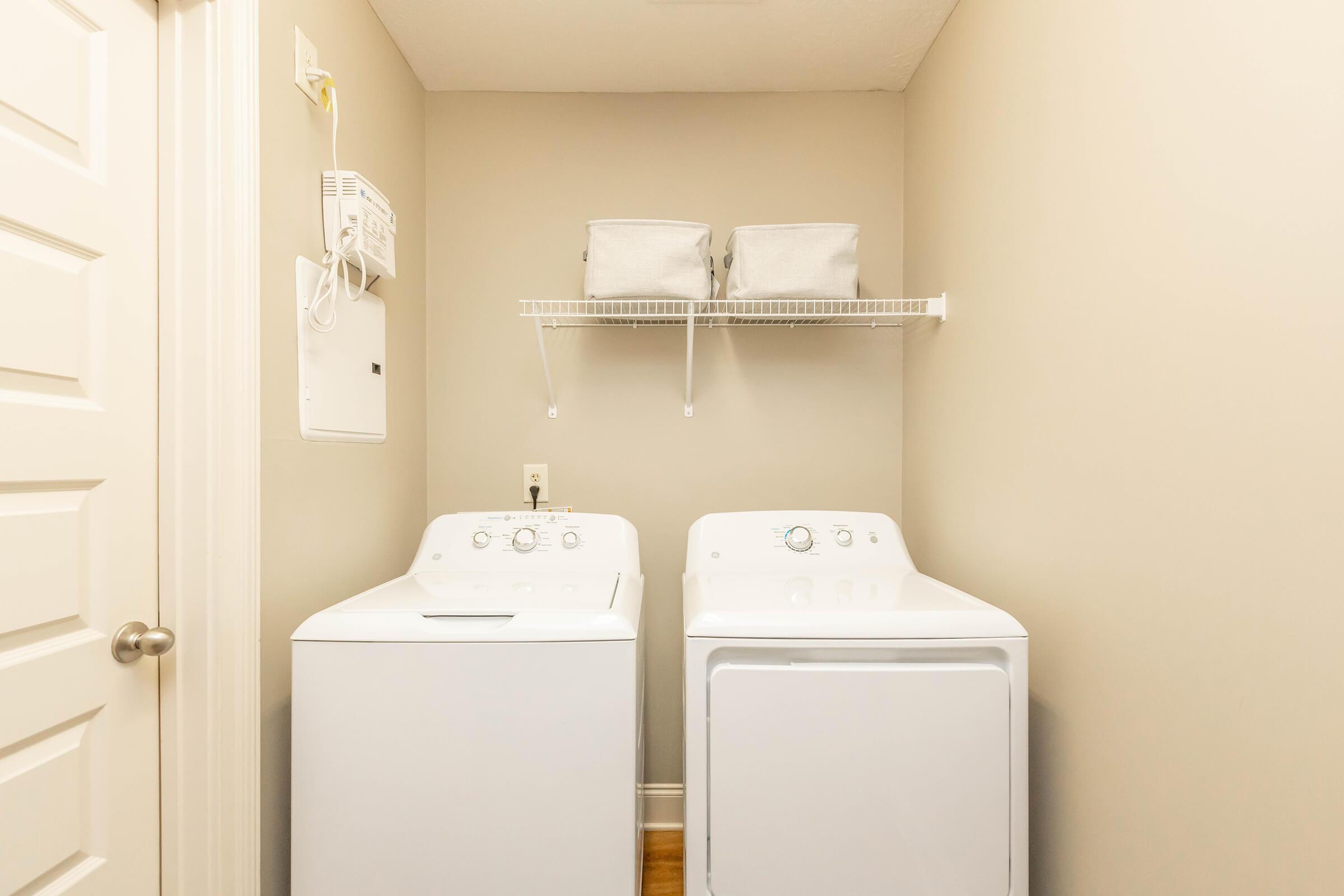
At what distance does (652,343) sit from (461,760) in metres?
1.30

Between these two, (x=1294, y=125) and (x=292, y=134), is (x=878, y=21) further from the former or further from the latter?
(x=292, y=134)

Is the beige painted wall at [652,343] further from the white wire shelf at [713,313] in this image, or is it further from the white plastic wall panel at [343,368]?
the white plastic wall panel at [343,368]

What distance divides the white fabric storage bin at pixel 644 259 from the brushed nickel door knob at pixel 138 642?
116 cm

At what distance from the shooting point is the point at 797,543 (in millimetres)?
1671

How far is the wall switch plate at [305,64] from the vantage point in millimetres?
1257

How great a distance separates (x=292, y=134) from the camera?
1244 millimetres

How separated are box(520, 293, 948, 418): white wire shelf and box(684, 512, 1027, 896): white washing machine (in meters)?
0.91

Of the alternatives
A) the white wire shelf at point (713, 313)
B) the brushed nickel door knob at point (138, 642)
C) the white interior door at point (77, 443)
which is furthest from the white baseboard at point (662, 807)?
the brushed nickel door knob at point (138, 642)

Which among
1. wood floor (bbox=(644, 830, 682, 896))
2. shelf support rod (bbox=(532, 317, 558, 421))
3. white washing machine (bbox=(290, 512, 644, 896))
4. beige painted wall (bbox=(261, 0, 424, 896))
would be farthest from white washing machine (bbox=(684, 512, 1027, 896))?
shelf support rod (bbox=(532, 317, 558, 421))

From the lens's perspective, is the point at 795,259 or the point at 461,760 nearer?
the point at 461,760

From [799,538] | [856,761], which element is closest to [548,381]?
[799,538]

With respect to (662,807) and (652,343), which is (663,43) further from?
(662,807)

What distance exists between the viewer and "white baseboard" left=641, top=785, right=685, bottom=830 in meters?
1.97

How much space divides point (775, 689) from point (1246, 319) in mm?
859
